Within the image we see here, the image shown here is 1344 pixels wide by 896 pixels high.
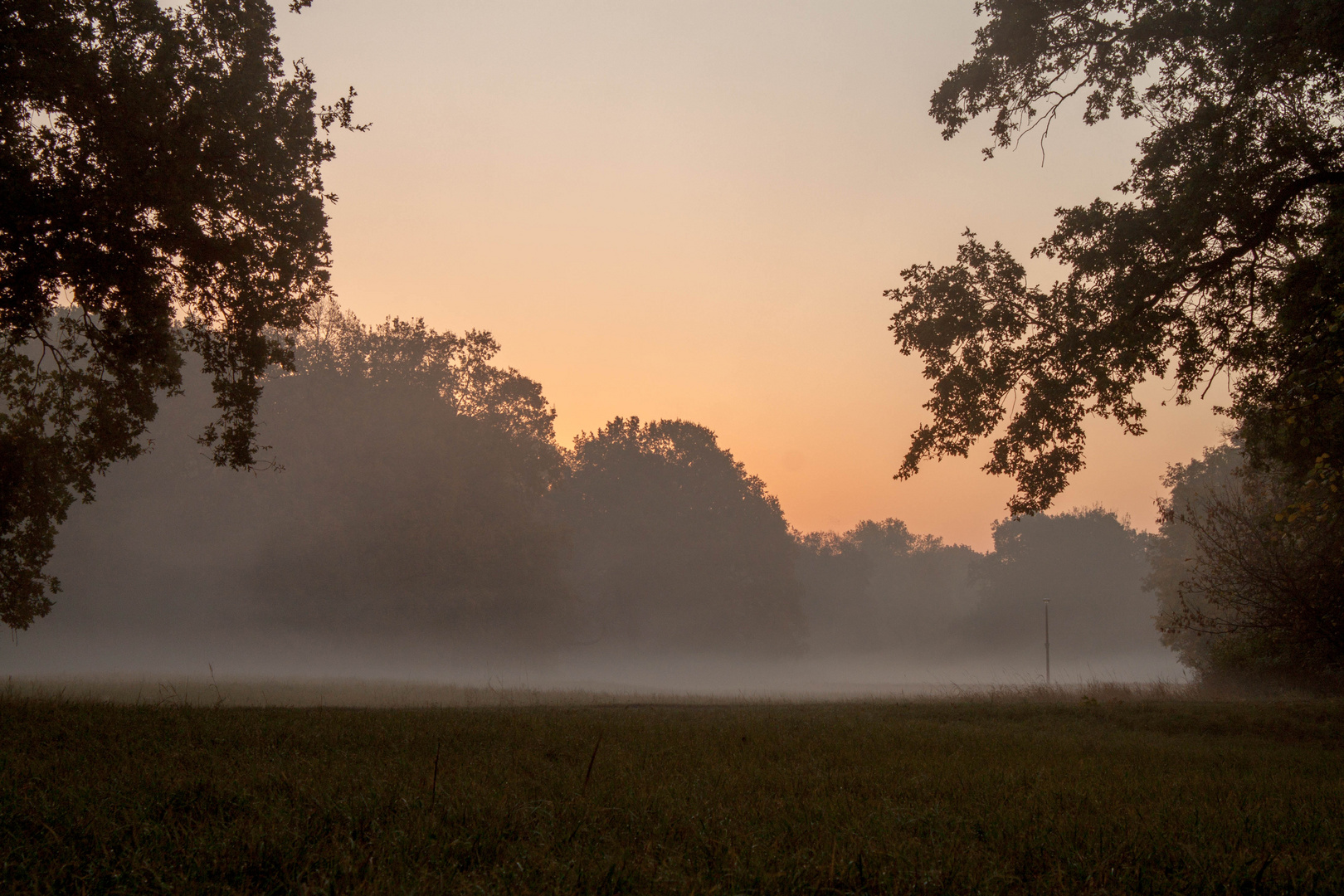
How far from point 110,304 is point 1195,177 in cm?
1823

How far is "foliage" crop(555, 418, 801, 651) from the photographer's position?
61500mm

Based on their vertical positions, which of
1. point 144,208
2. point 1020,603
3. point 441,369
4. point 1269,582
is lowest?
point 1020,603

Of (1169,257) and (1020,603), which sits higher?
(1169,257)

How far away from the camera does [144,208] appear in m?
11.5

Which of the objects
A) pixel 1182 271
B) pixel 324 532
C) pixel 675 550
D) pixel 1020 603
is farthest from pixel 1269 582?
pixel 1020 603

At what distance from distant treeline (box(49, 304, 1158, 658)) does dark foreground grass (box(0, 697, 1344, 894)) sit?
2726cm

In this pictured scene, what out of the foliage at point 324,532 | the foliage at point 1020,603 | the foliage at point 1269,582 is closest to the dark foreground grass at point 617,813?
the foliage at point 1269,582

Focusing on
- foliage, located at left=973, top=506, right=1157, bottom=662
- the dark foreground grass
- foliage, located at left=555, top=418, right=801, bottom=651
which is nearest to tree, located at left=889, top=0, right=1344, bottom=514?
the dark foreground grass

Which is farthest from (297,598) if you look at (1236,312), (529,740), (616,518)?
(1236,312)

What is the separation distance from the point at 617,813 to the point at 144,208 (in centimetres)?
1150

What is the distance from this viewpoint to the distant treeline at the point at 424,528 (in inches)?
1657

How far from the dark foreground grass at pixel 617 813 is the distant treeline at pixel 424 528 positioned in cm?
2726

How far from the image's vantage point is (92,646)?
43438 mm

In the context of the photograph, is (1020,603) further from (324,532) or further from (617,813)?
(617,813)
